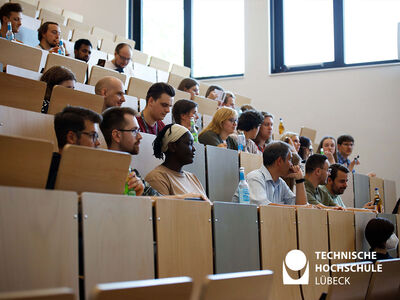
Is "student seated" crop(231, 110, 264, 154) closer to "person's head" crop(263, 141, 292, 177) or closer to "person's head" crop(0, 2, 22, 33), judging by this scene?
"person's head" crop(263, 141, 292, 177)

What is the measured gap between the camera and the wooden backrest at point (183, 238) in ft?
5.80

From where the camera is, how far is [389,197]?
5316 millimetres

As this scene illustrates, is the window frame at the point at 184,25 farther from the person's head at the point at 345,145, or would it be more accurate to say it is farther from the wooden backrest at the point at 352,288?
the wooden backrest at the point at 352,288

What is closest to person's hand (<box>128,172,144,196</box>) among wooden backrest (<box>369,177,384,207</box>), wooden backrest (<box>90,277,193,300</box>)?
wooden backrest (<box>90,277,193,300</box>)

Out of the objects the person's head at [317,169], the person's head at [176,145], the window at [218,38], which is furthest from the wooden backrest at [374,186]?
the person's head at [176,145]

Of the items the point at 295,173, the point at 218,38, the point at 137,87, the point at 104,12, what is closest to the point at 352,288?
the point at 295,173

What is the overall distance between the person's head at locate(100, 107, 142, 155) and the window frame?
461 cm

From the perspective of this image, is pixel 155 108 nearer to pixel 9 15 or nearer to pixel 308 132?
pixel 9 15

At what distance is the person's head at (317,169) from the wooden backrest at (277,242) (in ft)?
3.96

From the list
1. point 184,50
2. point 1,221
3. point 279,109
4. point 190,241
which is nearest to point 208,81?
point 184,50

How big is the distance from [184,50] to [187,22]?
0.38m

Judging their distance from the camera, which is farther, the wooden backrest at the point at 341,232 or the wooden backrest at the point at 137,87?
the wooden backrest at the point at 137,87

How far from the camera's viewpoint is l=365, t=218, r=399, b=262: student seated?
2.97 m

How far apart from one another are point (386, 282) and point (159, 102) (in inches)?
66.4
